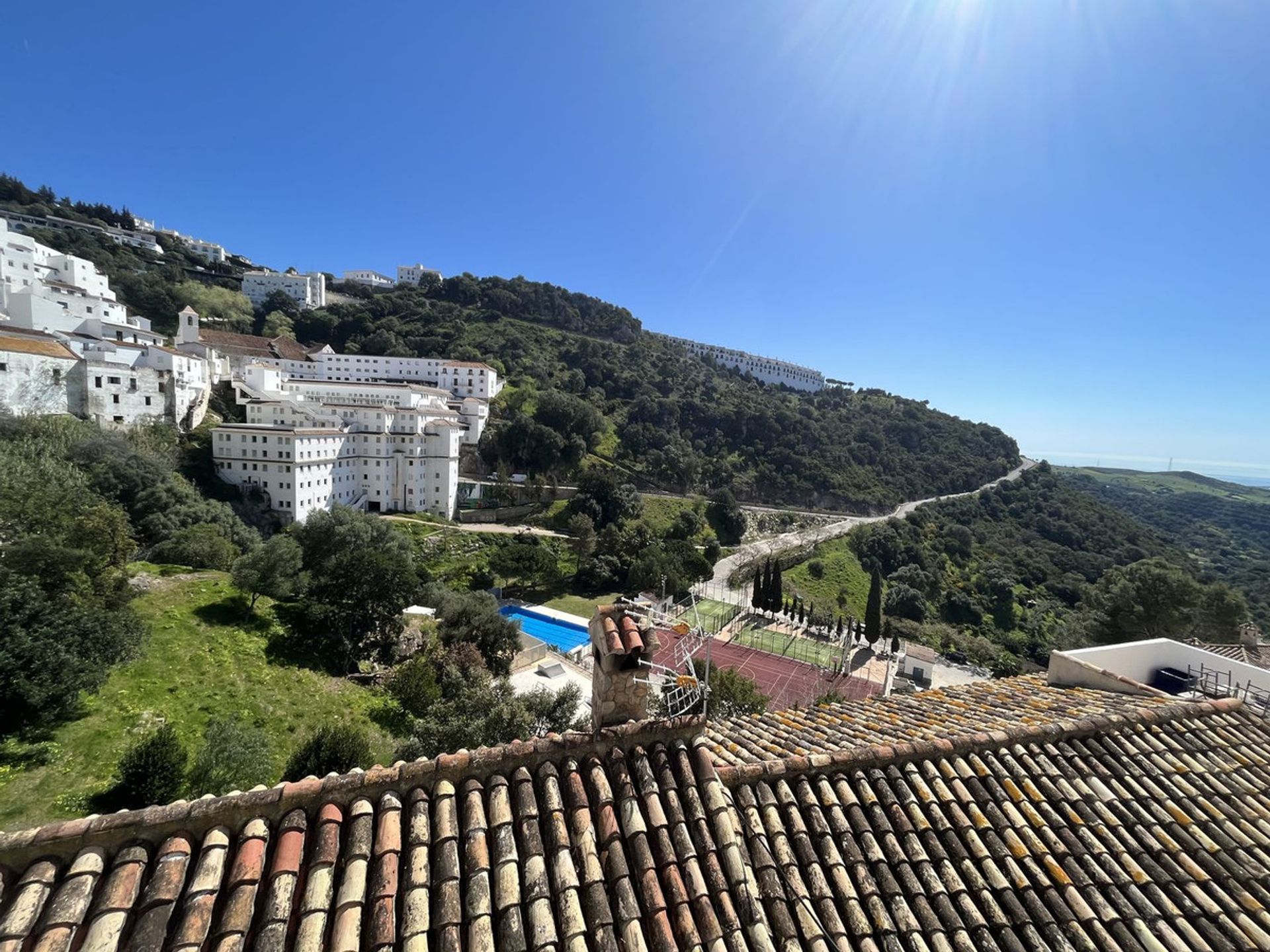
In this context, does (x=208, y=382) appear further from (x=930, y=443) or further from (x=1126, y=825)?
(x=930, y=443)

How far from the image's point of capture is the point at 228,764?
10.9 meters

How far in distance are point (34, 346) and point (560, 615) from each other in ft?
131

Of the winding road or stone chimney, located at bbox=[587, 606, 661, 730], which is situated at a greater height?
stone chimney, located at bbox=[587, 606, 661, 730]

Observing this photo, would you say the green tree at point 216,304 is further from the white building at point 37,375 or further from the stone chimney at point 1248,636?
the stone chimney at point 1248,636

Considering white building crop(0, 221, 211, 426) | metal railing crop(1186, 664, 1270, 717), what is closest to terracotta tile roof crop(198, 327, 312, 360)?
white building crop(0, 221, 211, 426)

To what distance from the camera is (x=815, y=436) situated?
87.6 m

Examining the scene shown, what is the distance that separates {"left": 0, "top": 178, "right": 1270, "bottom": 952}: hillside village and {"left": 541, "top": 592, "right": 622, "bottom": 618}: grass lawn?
0.53 meters

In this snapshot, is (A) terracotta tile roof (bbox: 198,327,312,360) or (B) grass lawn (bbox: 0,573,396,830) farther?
(A) terracotta tile roof (bbox: 198,327,312,360)

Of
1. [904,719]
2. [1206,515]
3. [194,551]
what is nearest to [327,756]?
[904,719]

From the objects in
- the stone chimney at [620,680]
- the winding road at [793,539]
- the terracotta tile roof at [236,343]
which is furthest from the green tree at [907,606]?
the terracotta tile roof at [236,343]

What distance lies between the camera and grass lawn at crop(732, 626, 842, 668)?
33781 millimetres

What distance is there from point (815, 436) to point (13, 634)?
89.6m

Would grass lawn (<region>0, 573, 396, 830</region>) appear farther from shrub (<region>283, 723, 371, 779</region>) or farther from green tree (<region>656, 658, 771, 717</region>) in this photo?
green tree (<region>656, 658, 771, 717</region>)

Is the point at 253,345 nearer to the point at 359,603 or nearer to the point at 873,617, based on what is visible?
the point at 359,603
